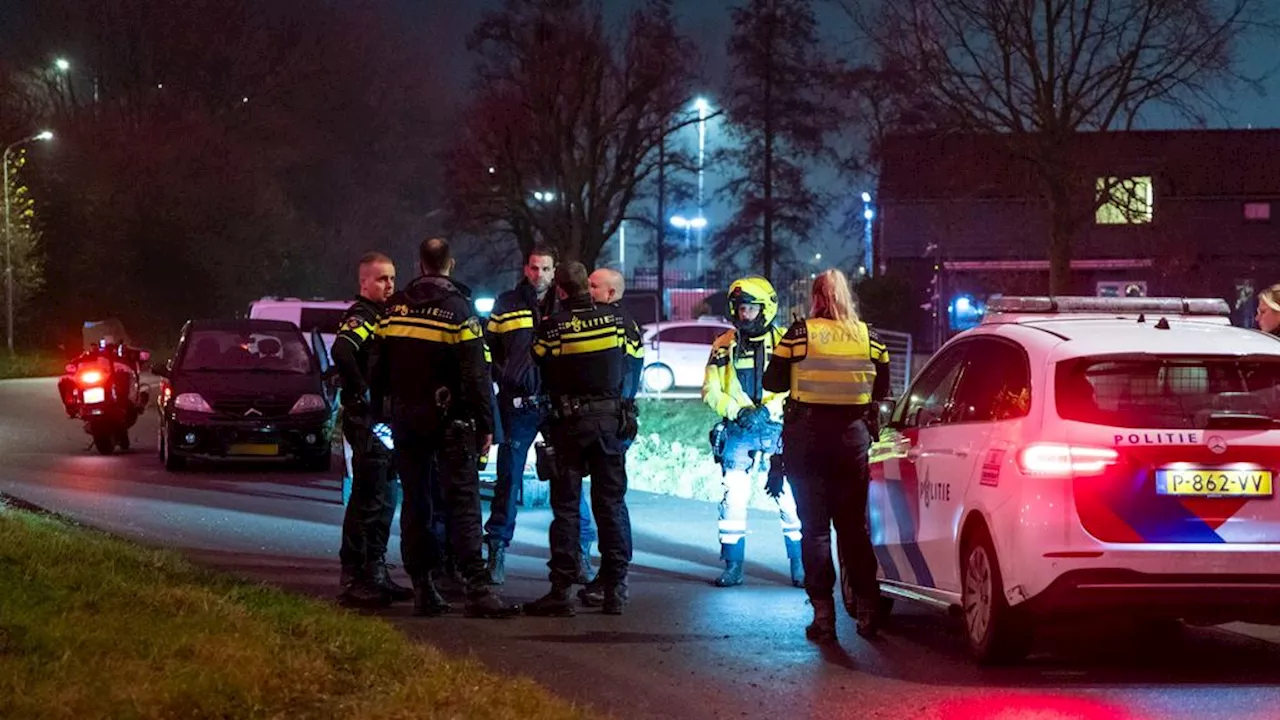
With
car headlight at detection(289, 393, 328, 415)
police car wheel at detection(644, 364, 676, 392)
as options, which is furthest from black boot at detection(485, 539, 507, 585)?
police car wheel at detection(644, 364, 676, 392)

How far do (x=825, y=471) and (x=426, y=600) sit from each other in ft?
7.31

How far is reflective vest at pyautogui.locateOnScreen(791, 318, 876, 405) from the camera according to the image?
8.73 metres

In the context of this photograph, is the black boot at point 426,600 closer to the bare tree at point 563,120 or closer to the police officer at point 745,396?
the police officer at point 745,396

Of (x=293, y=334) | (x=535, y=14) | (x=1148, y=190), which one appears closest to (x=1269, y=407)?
(x=293, y=334)

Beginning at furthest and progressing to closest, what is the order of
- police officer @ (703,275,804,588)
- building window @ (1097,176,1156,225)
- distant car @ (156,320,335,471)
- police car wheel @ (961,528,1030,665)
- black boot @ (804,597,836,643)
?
building window @ (1097,176,1156,225), distant car @ (156,320,335,471), police officer @ (703,275,804,588), black boot @ (804,597,836,643), police car wheel @ (961,528,1030,665)

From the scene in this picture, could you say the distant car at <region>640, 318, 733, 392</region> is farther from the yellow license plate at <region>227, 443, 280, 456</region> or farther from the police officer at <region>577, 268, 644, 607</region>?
the police officer at <region>577, 268, 644, 607</region>

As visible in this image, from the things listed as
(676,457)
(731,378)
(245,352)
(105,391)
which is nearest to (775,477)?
(731,378)

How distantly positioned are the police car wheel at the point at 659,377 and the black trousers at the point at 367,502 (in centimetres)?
2356

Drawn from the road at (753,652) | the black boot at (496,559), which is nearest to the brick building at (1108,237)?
the road at (753,652)

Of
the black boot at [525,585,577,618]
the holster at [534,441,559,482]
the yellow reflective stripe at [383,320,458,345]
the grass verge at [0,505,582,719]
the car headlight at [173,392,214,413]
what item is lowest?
the black boot at [525,585,577,618]

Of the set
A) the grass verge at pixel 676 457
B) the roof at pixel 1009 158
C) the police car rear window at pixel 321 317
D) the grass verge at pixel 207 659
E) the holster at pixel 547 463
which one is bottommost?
the grass verge at pixel 207 659

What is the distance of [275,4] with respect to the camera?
195 ft

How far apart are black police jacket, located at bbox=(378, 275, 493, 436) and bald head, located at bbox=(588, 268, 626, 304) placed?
0.89 metres

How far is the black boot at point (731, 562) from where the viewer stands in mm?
10594
